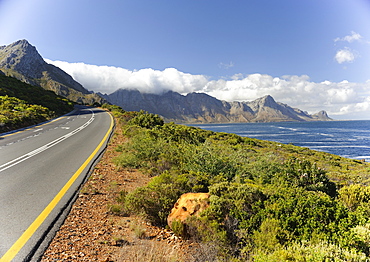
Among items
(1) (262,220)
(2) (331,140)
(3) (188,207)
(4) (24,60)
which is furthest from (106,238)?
(4) (24,60)

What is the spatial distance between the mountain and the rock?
146 m

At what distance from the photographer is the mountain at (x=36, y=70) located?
477 ft

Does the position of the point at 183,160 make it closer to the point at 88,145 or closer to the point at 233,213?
the point at 233,213

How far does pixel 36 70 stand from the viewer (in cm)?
17075

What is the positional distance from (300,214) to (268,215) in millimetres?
640

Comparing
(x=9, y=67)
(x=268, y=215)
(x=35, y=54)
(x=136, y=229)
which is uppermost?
(x=35, y=54)

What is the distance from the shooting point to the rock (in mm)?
4371

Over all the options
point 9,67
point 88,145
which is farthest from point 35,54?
point 88,145

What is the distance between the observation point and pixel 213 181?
6.15 meters

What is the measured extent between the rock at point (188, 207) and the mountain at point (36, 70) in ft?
480

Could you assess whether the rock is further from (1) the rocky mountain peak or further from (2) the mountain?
(1) the rocky mountain peak

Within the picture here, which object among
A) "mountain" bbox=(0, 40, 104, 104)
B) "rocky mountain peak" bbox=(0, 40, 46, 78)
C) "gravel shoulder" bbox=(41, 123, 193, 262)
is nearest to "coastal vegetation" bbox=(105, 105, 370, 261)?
"gravel shoulder" bbox=(41, 123, 193, 262)

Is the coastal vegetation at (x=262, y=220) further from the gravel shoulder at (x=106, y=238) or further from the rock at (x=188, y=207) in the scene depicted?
the gravel shoulder at (x=106, y=238)

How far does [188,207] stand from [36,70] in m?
208
